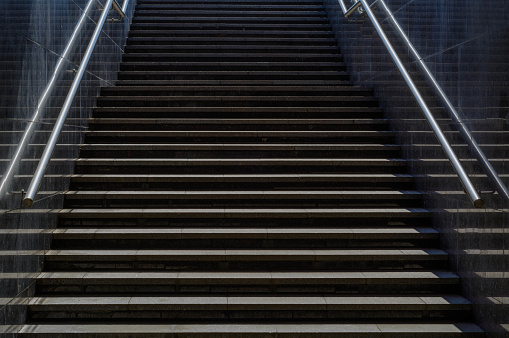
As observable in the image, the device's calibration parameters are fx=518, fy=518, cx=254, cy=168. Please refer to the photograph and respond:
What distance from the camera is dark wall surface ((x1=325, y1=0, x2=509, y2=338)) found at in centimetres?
322

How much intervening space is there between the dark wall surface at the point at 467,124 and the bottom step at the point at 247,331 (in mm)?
323

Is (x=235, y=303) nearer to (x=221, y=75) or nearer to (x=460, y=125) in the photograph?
(x=460, y=125)

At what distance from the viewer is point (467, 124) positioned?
372 centimetres

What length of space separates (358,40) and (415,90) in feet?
7.24

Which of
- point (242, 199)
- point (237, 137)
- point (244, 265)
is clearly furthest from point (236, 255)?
point (237, 137)

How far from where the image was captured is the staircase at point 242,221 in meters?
3.61

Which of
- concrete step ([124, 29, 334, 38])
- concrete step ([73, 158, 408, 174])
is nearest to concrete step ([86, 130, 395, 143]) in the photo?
concrete step ([73, 158, 408, 174])

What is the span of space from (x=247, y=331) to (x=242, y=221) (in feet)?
3.75

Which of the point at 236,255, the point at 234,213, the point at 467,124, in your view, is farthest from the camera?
the point at 234,213

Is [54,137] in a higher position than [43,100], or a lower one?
lower

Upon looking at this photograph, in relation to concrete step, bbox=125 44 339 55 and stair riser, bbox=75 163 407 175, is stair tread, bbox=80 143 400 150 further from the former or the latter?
concrete step, bbox=125 44 339 55

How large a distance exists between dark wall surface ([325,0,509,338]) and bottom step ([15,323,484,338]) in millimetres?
323

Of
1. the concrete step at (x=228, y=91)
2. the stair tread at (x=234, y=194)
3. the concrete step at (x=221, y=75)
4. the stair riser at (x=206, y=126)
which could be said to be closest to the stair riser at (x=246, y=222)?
the stair tread at (x=234, y=194)

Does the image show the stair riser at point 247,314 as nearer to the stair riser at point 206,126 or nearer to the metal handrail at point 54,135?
the metal handrail at point 54,135
